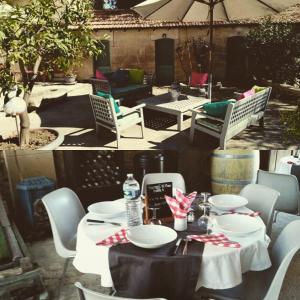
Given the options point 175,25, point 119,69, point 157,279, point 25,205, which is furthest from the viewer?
point 25,205

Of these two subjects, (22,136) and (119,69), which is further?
(22,136)

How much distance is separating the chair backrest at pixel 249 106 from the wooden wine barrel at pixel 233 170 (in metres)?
1.13

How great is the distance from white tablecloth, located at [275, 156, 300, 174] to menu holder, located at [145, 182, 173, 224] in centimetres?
212

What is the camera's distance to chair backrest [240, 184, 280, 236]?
2.89 metres

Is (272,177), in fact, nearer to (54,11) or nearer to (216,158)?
(216,158)

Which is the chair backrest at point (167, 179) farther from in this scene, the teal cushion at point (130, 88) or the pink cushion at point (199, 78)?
the pink cushion at point (199, 78)

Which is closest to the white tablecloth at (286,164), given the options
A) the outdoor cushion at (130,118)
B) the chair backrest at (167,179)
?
the chair backrest at (167,179)

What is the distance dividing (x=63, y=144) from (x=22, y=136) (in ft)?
0.97

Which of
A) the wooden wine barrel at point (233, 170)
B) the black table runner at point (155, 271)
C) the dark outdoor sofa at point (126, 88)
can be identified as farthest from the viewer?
the wooden wine barrel at point (233, 170)

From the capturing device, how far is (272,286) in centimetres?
201

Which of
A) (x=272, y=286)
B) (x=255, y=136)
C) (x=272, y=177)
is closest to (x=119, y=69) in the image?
(x=255, y=136)

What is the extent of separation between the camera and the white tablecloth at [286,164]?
4.05m

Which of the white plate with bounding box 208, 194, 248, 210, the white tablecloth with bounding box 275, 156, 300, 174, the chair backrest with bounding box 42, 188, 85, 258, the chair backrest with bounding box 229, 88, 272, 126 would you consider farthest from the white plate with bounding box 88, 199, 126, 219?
the white tablecloth with bounding box 275, 156, 300, 174

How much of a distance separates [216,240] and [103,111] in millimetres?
1142
